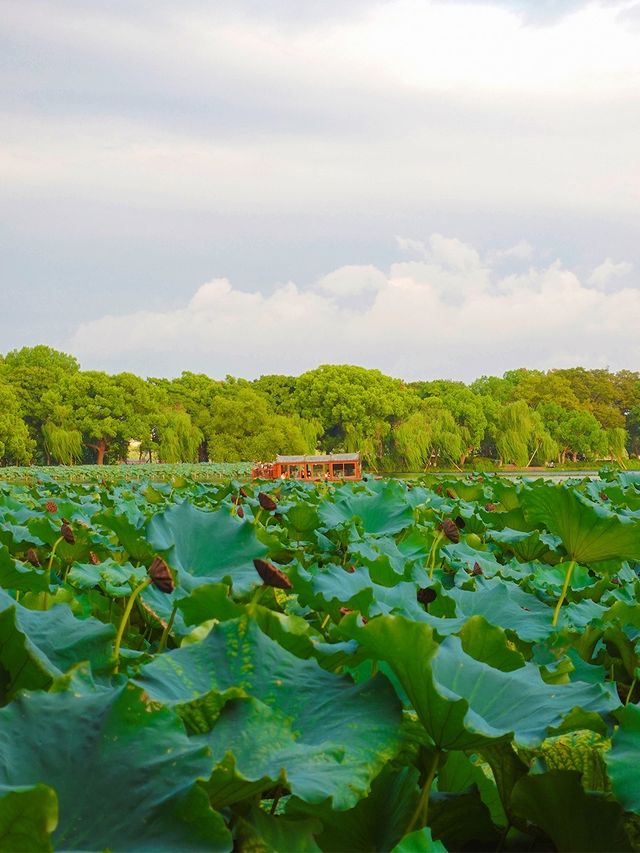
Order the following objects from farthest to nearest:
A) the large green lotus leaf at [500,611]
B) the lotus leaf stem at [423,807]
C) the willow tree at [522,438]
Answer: the willow tree at [522,438] → the large green lotus leaf at [500,611] → the lotus leaf stem at [423,807]

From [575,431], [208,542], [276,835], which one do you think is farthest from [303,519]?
[575,431]

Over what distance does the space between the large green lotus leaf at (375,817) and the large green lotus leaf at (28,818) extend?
0.27 m

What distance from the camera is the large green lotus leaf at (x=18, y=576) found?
4.92ft

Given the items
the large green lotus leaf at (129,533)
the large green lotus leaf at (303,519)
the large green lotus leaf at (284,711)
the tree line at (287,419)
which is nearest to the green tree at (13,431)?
the tree line at (287,419)

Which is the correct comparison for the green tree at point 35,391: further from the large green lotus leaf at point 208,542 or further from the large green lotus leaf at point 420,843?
the large green lotus leaf at point 420,843

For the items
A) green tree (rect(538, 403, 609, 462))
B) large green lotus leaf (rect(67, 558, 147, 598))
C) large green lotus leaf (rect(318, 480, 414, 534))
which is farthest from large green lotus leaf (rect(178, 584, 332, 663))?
green tree (rect(538, 403, 609, 462))

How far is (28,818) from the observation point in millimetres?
526

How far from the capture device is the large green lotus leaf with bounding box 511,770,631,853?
0.77 m

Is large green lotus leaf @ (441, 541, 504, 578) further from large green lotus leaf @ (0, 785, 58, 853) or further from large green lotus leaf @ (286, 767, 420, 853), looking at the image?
large green lotus leaf @ (0, 785, 58, 853)

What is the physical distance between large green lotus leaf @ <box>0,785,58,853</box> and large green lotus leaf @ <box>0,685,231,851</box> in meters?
0.06

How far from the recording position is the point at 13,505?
365 centimetres

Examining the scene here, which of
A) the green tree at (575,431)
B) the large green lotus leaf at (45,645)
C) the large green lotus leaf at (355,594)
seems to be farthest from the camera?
the green tree at (575,431)

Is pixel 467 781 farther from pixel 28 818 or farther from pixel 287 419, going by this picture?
pixel 287 419

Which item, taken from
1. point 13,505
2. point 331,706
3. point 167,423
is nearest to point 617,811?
point 331,706
